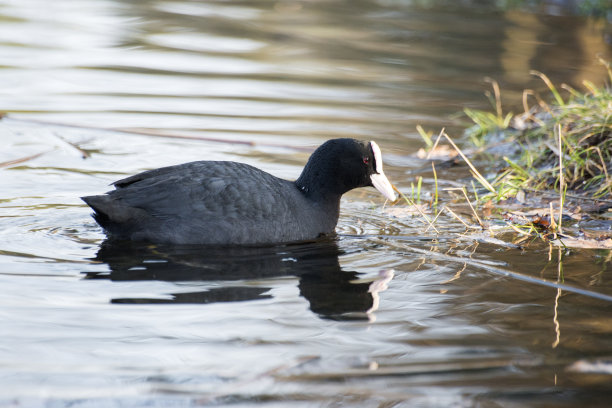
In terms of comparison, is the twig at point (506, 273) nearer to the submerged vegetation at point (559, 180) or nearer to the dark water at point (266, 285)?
the dark water at point (266, 285)

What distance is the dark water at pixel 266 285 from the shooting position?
3191mm

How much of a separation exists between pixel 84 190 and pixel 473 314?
319 centimetres

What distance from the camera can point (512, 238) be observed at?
5336 mm

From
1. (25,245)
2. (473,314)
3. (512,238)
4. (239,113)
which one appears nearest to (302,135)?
(239,113)

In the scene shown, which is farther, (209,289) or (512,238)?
(512,238)

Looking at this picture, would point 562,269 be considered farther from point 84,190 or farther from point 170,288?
point 84,190

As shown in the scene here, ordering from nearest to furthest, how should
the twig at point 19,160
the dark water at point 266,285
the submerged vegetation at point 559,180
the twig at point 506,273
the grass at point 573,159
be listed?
the dark water at point 266,285, the twig at point 506,273, the submerged vegetation at point 559,180, the grass at point 573,159, the twig at point 19,160

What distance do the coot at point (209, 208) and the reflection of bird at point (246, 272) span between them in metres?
0.08

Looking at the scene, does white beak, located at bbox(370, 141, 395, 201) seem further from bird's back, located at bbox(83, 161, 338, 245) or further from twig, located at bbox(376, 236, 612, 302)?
bird's back, located at bbox(83, 161, 338, 245)

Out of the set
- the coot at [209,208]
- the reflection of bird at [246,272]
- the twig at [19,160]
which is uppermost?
the coot at [209,208]

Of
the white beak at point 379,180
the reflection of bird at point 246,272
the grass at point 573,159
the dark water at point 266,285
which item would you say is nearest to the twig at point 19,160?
the dark water at point 266,285

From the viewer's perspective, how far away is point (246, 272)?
452 cm

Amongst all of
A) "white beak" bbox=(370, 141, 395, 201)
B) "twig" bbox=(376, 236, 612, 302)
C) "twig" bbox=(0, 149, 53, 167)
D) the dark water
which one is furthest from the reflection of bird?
"twig" bbox=(0, 149, 53, 167)

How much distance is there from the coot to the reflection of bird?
78mm
